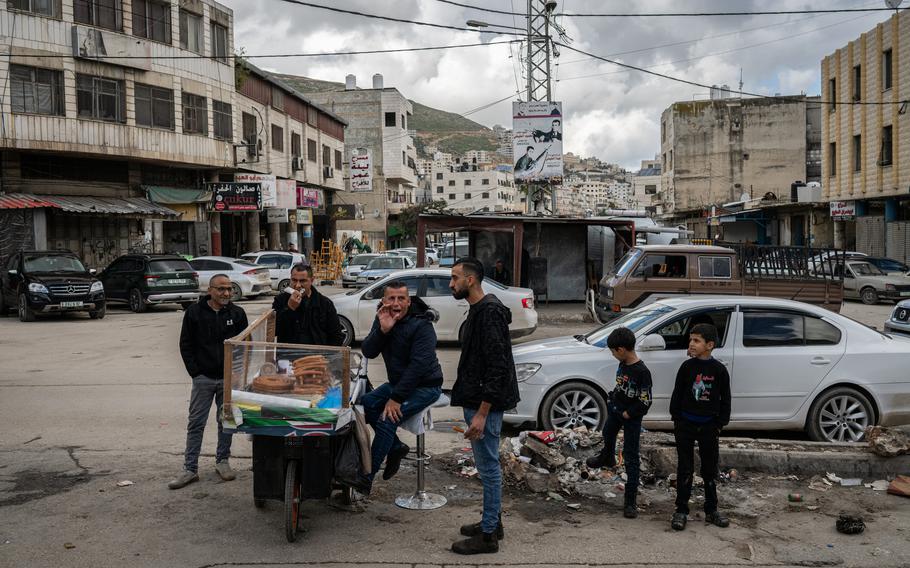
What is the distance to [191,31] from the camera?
32.2m

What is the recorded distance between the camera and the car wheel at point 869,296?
25.2 m

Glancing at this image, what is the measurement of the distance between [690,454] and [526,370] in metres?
2.54

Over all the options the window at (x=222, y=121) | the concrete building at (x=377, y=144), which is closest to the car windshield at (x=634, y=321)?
the window at (x=222, y=121)

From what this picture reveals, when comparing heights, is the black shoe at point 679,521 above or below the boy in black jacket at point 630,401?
below

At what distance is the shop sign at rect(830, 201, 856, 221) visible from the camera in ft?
115

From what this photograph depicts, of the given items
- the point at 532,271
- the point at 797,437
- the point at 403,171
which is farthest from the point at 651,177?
the point at 797,437

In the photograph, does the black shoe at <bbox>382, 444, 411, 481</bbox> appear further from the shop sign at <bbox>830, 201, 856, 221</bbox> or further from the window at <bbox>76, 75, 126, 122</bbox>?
the shop sign at <bbox>830, 201, 856, 221</bbox>

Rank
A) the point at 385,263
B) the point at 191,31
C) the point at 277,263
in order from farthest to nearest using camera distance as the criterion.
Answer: the point at 191,31, the point at 385,263, the point at 277,263

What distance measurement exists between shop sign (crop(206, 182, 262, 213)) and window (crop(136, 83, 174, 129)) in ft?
13.8

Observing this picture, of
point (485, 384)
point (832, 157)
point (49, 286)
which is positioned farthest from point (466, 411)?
point (832, 157)

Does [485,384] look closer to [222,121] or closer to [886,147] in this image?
[222,121]

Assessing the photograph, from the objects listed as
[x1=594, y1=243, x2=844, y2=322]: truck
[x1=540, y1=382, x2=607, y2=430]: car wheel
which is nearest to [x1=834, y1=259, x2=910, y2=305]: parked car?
[x1=594, y1=243, x2=844, y2=322]: truck

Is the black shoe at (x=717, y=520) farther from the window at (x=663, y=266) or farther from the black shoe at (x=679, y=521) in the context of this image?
the window at (x=663, y=266)

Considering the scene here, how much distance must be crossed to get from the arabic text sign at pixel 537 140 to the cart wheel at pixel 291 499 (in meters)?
25.3
